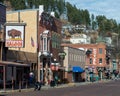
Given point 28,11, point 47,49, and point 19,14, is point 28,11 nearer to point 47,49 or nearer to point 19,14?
point 19,14

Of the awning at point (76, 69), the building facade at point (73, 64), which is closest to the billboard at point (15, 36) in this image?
the building facade at point (73, 64)

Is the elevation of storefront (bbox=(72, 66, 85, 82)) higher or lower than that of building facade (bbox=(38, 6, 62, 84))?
lower

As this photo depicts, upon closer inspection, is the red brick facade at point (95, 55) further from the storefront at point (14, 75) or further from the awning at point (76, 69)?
the storefront at point (14, 75)

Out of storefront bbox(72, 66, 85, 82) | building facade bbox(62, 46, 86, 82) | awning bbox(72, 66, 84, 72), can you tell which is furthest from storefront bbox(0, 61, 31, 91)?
storefront bbox(72, 66, 85, 82)

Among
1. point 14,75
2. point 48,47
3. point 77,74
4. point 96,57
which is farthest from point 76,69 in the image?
point 96,57

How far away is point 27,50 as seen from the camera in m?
66.1

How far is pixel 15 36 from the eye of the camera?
5094 centimetres

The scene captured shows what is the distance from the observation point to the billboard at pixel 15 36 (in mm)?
50938

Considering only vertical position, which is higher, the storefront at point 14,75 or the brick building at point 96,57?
the brick building at point 96,57

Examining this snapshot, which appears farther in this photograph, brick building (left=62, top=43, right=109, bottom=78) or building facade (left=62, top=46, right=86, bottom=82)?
brick building (left=62, top=43, right=109, bottom=78)

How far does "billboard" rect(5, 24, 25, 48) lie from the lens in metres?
50.9

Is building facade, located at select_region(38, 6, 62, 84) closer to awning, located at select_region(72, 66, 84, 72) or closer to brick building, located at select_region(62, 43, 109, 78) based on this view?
awning, located at select_region(72, 66, 84, 72)

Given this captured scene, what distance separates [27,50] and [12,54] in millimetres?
10348

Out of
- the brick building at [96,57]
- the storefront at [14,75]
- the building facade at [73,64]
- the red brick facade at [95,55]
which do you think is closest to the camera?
the storefront at [14,75]
